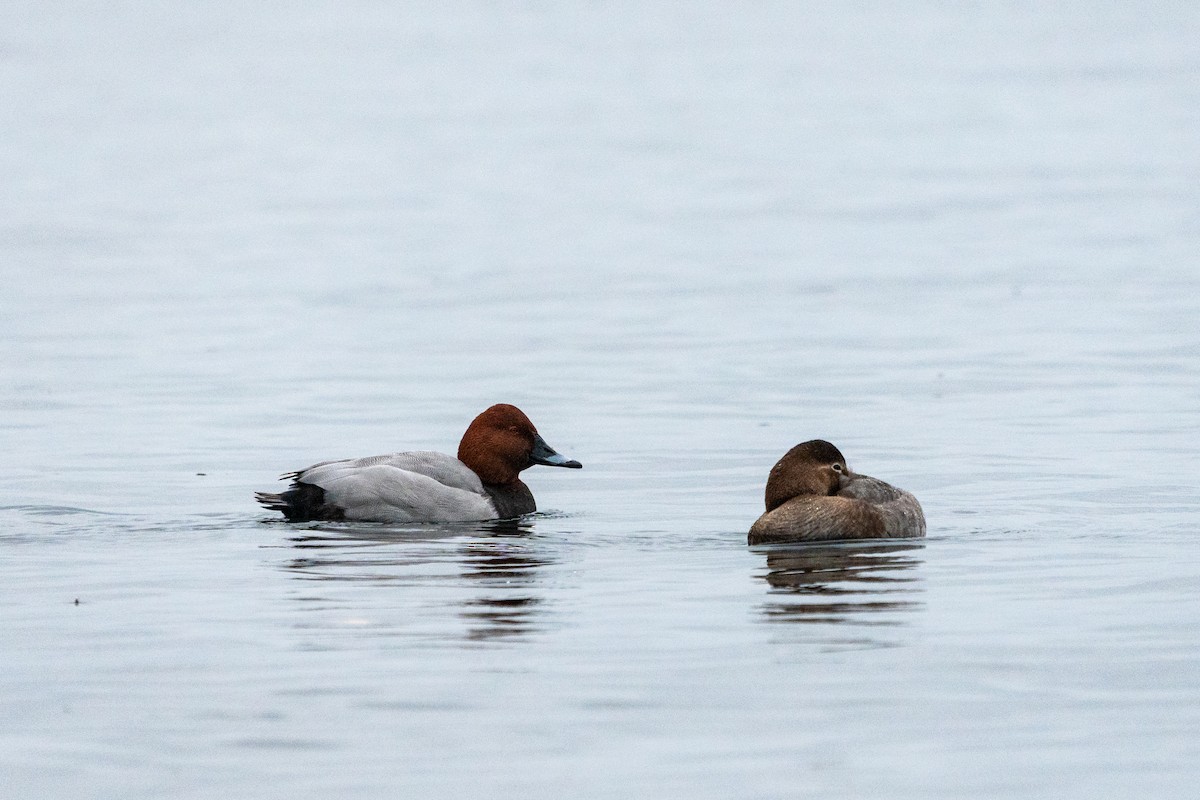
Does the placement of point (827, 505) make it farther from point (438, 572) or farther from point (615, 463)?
point (615, 463)

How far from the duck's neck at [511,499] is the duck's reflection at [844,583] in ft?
8.10

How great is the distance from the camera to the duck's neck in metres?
12.7

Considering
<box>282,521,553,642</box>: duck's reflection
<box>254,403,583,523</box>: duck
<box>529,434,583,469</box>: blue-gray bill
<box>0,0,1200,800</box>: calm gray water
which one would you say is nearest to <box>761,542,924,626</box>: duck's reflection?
<box>0,0,1200,800</box>: calm gray water

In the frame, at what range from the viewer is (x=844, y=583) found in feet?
31.1

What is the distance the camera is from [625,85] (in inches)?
2589

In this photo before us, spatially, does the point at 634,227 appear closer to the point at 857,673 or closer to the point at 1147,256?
the point at 1147,256

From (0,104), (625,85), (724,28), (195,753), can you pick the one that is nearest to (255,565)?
(195,753)

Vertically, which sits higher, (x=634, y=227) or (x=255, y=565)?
(x=634, y=227)

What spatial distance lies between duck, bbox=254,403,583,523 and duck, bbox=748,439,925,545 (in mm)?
2060

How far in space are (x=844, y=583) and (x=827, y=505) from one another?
1.48 meters

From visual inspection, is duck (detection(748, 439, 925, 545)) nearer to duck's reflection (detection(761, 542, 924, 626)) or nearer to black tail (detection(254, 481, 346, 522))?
duck's reflection (detection(761, 542, 924, 626))

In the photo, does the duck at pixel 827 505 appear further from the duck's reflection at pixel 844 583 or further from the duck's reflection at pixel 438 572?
the duck's reflection at pixel 438 572

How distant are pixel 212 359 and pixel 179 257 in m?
9.26

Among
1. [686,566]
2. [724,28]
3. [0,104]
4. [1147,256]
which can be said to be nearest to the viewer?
[686,566]
